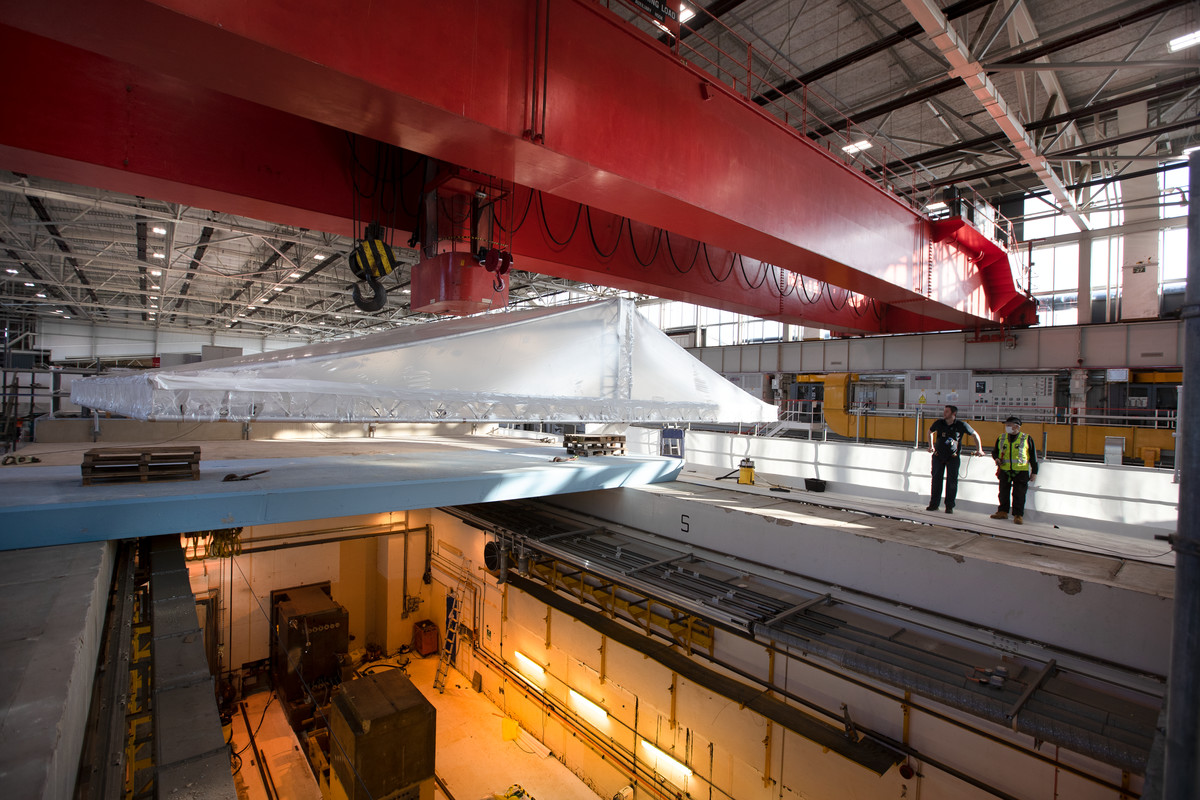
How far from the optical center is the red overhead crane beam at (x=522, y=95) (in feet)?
7.43

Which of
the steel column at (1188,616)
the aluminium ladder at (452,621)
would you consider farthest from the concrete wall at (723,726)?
the steel column at (1188,616)

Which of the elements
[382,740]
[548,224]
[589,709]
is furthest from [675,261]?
[382,740]

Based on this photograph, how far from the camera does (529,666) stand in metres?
10.7

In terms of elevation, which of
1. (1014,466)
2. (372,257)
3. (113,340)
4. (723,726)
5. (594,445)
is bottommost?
(723,726)

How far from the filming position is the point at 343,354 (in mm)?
3348

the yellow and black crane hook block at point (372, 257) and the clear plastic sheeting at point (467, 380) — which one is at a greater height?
the yellow and black crane hook block at point (372, 257)

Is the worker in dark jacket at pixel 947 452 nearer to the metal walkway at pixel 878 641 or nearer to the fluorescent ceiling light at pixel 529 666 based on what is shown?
the metal walkway at pixel 878 641

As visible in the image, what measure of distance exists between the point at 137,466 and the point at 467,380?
4.72 metres

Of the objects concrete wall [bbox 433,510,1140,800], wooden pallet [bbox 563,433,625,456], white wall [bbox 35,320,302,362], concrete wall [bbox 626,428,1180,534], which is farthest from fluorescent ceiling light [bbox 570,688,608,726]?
white wall [bbox 35,320,302,362]

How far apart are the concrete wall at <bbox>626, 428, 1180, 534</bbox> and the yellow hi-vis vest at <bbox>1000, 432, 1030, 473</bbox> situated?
0.95 m

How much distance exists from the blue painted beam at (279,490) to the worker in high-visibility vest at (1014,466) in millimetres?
4842

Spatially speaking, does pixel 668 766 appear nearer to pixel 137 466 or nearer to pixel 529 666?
pixel 529 666

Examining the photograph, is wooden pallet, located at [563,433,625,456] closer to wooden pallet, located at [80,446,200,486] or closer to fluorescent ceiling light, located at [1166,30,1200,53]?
wooden pallet, located at [80,446,200,486]

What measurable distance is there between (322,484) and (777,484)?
772 centimetres
